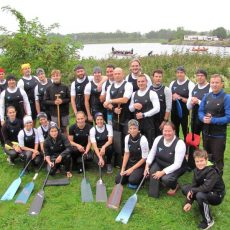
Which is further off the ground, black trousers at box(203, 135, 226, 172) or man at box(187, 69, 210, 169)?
man at box(187, 69, 210, 169)

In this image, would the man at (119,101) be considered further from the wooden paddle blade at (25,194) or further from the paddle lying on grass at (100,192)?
the wooden paddle blade at (25,194)

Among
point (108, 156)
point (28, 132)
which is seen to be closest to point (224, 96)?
point (108, 156)

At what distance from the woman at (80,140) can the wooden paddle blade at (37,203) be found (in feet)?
4.10

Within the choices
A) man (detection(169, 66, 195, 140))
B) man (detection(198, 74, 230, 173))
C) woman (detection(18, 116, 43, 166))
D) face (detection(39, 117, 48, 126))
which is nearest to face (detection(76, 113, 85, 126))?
face (detection(39, 117, 48, 126))

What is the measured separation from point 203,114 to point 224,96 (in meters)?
0.46

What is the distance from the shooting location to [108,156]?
643 cm

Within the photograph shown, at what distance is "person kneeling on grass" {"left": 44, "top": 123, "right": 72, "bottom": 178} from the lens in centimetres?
608

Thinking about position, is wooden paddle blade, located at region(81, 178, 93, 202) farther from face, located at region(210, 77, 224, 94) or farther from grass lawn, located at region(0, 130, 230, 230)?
face, located at region(210, 77, 224, 94)

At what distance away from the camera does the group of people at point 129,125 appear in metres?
5.14

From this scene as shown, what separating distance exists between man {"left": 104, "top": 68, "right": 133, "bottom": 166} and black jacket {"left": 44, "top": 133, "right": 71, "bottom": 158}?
A: 1023 millimetres

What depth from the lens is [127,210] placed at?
15.8 ft

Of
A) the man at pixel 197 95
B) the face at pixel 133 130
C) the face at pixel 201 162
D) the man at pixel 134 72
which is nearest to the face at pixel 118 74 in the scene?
the man at pixel 134 72

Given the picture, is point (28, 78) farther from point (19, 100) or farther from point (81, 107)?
point (81, 107)

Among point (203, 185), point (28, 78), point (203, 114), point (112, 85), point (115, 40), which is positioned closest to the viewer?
point (203, 185)
